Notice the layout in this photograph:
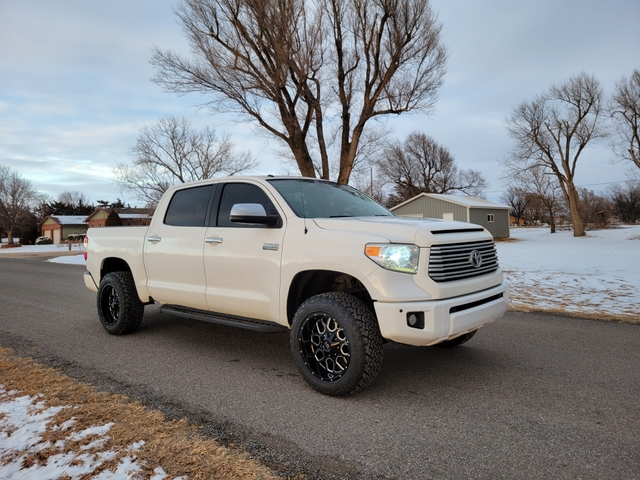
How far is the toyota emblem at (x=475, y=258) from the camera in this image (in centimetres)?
372

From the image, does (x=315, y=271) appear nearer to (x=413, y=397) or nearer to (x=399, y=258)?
(x=399, y=258)

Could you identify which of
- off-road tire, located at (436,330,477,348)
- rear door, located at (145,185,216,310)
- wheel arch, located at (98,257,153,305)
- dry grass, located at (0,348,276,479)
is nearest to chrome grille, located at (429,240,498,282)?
off-road tire, located at (436,330,477,348)

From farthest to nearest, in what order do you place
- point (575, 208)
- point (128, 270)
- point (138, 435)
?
1. point (575, 208)
2. point (128, 270)
3. point (138, 435)

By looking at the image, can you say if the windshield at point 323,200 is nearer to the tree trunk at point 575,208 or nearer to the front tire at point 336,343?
the front tire at point 336,343

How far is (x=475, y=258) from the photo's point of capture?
377 cm

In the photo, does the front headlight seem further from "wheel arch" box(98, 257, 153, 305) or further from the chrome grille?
"wheel arch" box(98, 257, 153, 305)

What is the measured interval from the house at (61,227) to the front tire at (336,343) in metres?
69.1

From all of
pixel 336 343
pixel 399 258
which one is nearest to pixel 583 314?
pixel 399 258

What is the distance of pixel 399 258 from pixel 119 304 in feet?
12.7

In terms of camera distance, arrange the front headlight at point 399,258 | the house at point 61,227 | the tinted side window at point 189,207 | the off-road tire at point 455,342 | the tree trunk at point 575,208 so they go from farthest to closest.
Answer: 1. the house at point 61,227
2. the tree trunk at point 575,208
3. the tinted side window at point 189,207
4. the off-road tire at point 455,342
5. the front headlight at point 399,258

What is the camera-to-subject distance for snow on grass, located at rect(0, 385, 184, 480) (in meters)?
2.42

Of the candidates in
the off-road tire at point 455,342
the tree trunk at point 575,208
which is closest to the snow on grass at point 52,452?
the off-road tire at point 455,342

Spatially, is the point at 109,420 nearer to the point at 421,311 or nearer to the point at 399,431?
the point at 399,431

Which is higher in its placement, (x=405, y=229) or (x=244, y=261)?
(x=405, y=229)
